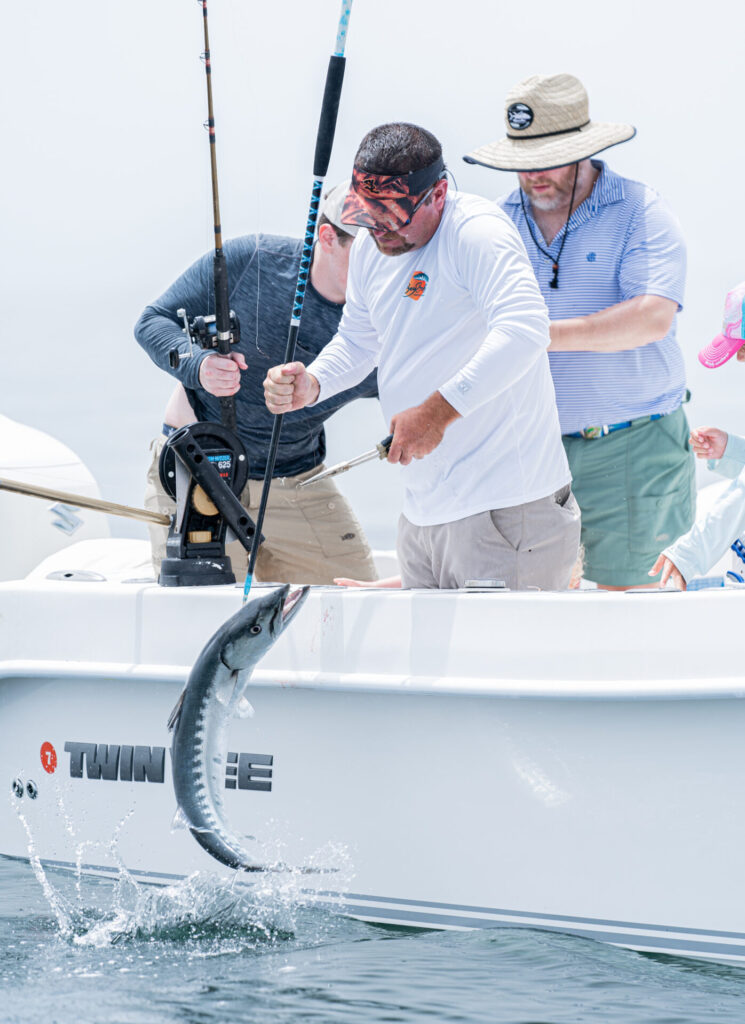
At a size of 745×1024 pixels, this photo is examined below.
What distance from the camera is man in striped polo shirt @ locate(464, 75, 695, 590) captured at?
327cm

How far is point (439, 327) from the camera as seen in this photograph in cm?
286

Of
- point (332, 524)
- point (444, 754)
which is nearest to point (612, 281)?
point (332, 524)

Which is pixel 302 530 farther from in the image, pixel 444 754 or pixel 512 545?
pixel 444 754

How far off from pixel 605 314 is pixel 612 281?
0.52 feet

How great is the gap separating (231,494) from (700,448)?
4.15ft

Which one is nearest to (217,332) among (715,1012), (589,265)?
(589,265)

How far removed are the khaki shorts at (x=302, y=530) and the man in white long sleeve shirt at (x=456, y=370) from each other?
3.12ft

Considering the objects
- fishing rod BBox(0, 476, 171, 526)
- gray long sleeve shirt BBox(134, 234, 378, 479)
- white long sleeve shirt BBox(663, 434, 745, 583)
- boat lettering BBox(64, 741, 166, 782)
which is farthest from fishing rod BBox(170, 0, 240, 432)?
white long sleeve shirt BBox(663, 434, 745, 583)

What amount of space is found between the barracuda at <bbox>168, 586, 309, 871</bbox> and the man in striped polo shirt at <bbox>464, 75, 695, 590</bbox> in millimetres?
1298

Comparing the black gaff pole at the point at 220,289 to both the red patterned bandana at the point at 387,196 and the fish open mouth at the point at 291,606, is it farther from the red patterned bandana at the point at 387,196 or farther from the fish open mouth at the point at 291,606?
the fish open mouth at the point at 291,606

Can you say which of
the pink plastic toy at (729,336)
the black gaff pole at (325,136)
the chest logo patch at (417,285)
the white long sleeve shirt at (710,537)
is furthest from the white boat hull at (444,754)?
the pink plastic toy at (729,336)

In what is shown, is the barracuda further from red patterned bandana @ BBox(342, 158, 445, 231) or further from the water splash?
red patterned bandana @ BBox(342, 158, 445, 231)

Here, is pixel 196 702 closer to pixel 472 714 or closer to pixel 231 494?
pixel 472 714

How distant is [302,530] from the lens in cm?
394
